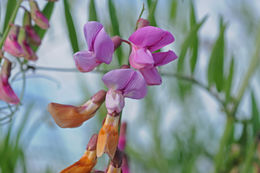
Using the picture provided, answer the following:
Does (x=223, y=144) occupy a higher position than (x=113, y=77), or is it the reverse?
(x=113, y=77)

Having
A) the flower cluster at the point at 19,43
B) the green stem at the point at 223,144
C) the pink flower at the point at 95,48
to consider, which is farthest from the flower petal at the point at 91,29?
the green stem at the point at 223,144

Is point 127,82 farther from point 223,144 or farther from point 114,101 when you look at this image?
point 223,144

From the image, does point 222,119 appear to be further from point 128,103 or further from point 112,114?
point 112,114

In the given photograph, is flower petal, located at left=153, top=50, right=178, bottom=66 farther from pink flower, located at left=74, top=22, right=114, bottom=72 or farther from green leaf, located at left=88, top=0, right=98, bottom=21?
green leaf, located at left=88, top=0, right=98, bottom=21

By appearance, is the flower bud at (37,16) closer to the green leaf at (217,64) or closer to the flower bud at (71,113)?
the flower bud at (71,113)

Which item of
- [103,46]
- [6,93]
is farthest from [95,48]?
[6,93]

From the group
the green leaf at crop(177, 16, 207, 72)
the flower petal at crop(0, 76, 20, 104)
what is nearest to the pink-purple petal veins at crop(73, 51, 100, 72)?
the flower petal at crop(0, 76, 20, 104)
